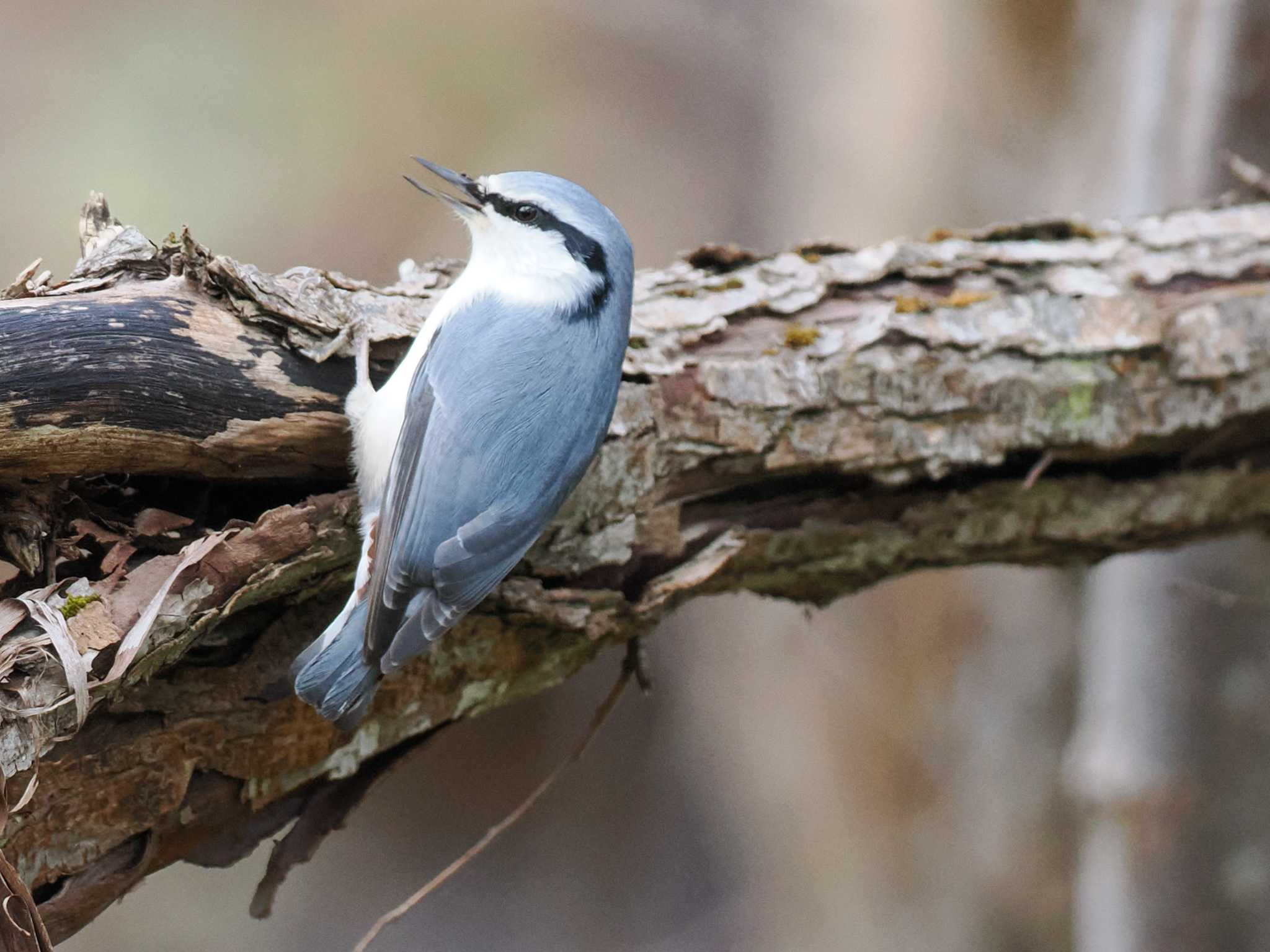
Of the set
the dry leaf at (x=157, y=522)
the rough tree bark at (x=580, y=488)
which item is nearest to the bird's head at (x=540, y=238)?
the rough tree bark at (x=580, y=488)

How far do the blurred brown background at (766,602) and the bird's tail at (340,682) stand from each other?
220cm

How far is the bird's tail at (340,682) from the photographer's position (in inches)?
48.0

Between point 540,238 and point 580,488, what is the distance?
379 mm

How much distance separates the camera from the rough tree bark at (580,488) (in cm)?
116

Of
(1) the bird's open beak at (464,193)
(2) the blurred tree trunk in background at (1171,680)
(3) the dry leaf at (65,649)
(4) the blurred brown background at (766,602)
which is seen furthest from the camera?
(4) the blurred brown background at (766,602)

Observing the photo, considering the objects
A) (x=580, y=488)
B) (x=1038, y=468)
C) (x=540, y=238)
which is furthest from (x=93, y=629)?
(x=1038, y=468)

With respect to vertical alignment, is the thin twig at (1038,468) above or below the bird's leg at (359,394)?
below

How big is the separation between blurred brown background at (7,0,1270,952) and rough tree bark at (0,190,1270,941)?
960mm

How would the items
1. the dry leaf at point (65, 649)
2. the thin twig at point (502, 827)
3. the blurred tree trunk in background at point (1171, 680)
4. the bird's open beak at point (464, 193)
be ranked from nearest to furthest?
Result: the dry leaf at point (65, 649) < the thin twig at point (502, 827) < the bird's open beak at point (464, 193) < the blurred tree trunk in background at point (1171, 680)

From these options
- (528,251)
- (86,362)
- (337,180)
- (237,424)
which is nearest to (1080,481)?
(528,251)

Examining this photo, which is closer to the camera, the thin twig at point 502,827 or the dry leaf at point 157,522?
the dry leaf at point 157,522

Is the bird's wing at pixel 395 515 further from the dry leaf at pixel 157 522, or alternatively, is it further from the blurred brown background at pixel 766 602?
the blurred brown background at pixel 766 602

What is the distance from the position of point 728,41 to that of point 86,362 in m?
3.39

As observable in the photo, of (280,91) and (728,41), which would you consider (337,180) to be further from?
(728,41)
